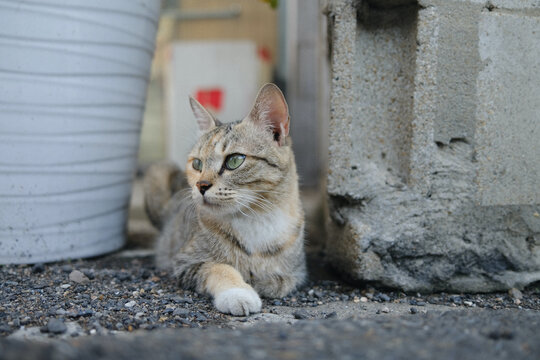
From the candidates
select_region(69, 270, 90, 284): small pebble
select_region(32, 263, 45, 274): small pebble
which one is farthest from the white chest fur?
select_region(32, 263, 45, 274): small pebble

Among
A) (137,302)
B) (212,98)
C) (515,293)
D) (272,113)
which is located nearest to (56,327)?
(137,302)

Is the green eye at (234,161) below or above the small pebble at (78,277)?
above

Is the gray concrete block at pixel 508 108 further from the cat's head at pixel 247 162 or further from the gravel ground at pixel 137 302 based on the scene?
the cat's head at pixel 247 162

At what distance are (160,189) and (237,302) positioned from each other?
1.87 meters

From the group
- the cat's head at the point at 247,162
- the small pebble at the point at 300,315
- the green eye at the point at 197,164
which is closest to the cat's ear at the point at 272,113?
the cat's head at the point at 247,162

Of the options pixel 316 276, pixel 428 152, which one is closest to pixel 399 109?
pixel 428 152

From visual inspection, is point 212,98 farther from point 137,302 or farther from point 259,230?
point 137,302

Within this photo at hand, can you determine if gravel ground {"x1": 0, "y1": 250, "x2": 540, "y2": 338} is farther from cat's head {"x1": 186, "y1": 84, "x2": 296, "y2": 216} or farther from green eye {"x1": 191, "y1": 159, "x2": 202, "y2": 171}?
green eye {"x1": 191, "y1": 159, "x2": 202, "y2": 171}

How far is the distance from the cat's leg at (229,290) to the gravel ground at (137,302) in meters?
0.05

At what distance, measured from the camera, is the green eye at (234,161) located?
2473 millimetres

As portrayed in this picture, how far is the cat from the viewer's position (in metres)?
2.40

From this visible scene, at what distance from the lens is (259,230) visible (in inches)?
100

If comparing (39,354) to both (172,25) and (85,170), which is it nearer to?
(85,170)

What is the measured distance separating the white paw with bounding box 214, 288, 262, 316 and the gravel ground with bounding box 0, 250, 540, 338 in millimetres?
36
